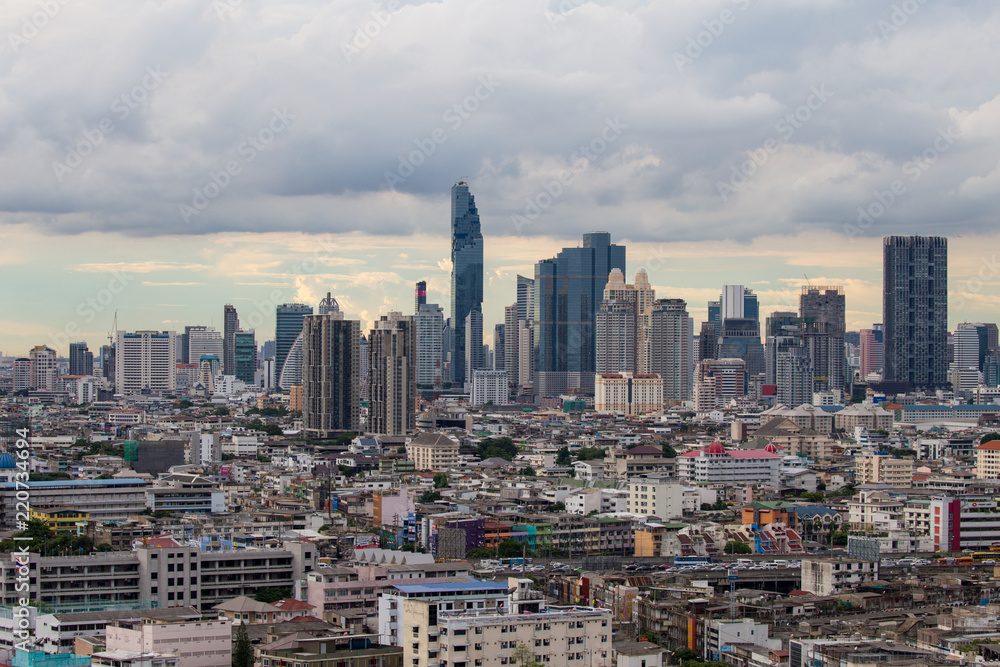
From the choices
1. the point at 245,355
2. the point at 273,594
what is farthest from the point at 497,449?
the point at 245,355

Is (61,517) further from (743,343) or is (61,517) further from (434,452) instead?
(743,343)

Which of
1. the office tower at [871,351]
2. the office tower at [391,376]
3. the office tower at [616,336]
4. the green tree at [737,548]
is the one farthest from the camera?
the office tower at [871,351]

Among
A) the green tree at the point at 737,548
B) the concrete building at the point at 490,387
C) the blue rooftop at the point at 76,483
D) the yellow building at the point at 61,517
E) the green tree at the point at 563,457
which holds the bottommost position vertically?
the green tree at the point at 737,548

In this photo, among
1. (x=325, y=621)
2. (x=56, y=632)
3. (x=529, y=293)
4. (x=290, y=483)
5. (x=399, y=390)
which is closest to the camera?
(x=56, y=632)

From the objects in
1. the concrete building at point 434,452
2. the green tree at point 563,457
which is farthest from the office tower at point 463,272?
the concrete building at point 434,452

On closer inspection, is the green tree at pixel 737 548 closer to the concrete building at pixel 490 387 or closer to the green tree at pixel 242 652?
the green tree at pixel 242 652

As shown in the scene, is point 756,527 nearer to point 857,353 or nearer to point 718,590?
point 718,590

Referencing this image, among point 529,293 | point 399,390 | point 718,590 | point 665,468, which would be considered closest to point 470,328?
point 529,293

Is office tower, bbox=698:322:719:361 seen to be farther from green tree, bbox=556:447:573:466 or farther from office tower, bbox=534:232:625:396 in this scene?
green tree, bbox=556:447:573:466
